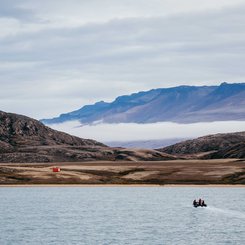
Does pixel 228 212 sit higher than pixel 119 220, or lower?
higher

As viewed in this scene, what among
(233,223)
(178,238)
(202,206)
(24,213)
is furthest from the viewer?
(202,206)

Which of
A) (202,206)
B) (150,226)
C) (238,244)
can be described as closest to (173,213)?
(202,206)

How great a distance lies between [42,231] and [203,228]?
80.1 ft

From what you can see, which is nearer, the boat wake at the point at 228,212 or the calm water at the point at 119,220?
the calm water at the point at 119,220

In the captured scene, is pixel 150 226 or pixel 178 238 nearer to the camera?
pixel 178 238

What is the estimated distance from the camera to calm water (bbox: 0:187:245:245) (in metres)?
94.1

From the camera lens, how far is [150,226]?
4274 inches

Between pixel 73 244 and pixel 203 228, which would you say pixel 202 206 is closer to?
pixel 203 228

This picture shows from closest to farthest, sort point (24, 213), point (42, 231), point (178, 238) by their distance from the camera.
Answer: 1. point (178, 238)
2. point (42, 231)
3. point (24, 213)

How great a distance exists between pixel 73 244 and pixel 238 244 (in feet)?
67.6

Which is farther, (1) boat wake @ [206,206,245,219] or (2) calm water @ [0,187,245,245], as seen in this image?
(1) boat wake @ [206,206,245,219]

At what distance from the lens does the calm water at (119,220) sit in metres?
94.1

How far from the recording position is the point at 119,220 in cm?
11838

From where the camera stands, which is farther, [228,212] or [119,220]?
[228,212]
